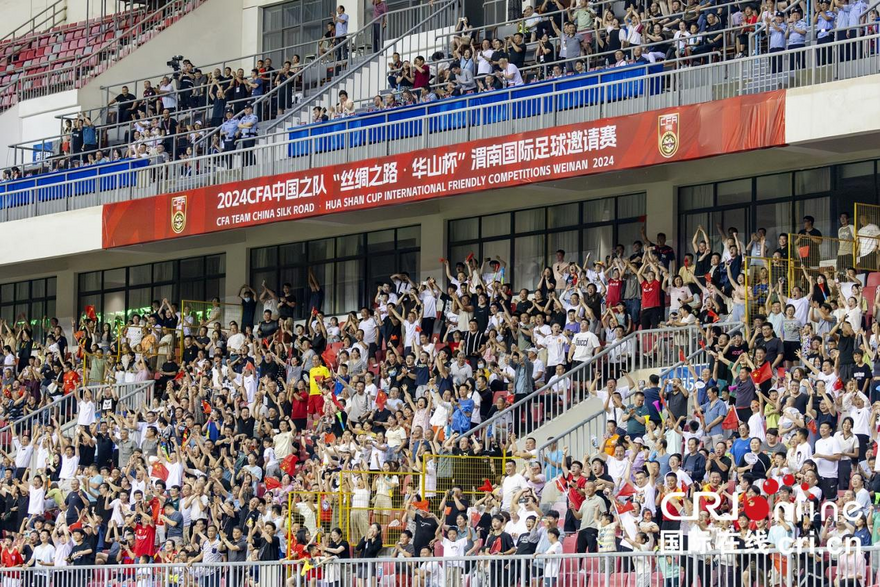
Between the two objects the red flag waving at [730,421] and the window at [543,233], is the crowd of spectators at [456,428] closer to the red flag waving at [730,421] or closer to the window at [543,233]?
the red flag waving at [730,421]

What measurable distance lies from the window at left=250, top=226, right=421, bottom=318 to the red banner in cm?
231

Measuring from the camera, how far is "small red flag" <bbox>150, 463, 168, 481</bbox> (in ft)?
89.3

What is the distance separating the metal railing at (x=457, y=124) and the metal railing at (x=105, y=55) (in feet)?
15.9

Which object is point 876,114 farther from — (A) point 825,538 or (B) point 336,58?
(B) point 336,58

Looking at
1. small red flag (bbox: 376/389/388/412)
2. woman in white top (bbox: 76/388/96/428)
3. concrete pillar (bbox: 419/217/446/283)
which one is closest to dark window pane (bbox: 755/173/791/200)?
small red flag (bbox: 376/389/388/412)

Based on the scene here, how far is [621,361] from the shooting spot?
25.2 m

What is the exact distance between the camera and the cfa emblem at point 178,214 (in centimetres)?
3297

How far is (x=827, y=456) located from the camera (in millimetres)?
19531

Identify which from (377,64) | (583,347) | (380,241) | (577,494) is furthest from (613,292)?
(377,64)

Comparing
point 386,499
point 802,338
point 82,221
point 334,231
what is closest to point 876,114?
point 802,338

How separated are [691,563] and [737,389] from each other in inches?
211

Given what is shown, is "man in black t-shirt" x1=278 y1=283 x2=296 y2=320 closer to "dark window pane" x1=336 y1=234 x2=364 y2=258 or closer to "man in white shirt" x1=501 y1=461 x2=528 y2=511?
"dark window pane" x1=336 y1=234 x2=364 y2=258

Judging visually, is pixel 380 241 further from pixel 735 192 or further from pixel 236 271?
pixel 735 192

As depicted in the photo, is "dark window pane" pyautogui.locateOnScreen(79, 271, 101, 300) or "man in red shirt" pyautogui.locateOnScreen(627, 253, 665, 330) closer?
"man in red shirt" pyautogui.locateOnScreen(627, 253, 665, 330)
